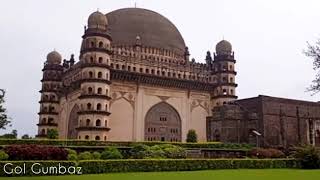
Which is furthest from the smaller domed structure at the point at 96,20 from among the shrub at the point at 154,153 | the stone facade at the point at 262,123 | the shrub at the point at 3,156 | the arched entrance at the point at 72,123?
the shrub at the point at 3,156

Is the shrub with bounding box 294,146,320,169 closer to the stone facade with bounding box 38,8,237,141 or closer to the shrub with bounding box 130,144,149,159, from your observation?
the shrub with bounding box 130,144,149,159

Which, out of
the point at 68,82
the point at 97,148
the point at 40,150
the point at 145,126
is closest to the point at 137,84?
the point at 145,126

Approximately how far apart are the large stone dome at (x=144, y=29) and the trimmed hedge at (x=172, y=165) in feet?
70.7

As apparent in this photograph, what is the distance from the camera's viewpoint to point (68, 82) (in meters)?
42.9

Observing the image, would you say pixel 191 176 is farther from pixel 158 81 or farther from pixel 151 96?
pixel 158 81

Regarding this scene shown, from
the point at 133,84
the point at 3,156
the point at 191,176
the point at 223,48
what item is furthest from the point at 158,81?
the point at 191,176

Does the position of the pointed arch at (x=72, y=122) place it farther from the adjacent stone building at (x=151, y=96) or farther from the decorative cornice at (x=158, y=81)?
the decorative cornice at (x=158, y=81)

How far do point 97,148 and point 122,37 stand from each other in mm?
17280

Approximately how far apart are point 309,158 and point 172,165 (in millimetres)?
8226

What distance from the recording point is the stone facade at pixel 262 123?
37.6 metres

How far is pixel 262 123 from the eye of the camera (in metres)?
37.4

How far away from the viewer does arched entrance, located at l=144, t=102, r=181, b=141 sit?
1556 inches

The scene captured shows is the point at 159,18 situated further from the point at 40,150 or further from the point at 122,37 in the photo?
the point at 40,150

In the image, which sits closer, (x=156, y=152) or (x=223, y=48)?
(x=156, y=152)
